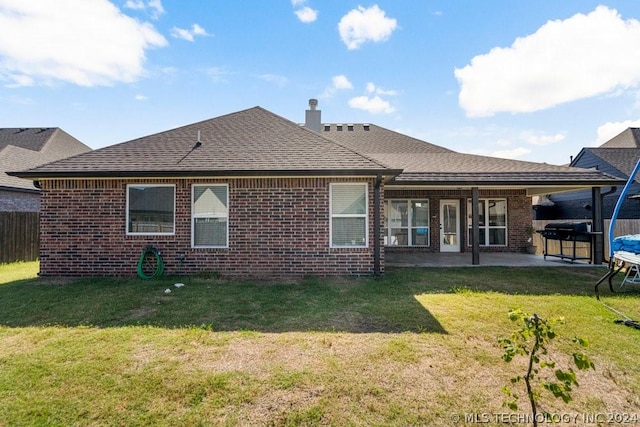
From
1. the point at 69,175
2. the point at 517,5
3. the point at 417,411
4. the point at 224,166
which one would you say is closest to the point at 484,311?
the point at 417,411

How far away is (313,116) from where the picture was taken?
14766 mm

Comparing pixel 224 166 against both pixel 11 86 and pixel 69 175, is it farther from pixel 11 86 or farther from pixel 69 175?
pixel 11 86

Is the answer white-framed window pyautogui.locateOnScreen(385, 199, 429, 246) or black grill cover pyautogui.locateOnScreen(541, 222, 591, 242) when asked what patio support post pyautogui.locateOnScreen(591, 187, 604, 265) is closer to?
black grill cover pyautogui.locateOnScreen(541, 222, 591, 242)

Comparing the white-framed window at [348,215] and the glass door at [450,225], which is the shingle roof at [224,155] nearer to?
the white-framed window at [348,215]

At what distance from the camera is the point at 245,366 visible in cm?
346

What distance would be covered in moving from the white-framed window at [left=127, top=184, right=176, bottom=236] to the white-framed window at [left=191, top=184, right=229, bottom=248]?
0.56m

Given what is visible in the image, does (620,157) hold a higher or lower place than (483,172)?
higher

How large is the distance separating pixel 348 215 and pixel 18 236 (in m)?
11.9

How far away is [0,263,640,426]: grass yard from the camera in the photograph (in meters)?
2.74

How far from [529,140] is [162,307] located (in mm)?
22775

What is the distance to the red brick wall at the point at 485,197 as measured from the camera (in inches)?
514

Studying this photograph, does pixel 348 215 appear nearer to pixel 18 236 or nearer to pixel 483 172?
pixel 483 172

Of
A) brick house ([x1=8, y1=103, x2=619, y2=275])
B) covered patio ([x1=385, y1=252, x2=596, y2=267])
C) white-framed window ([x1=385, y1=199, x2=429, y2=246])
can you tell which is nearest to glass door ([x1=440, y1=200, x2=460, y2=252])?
white-framed window ([x1=385, y1=199, x2=429, y2=246])

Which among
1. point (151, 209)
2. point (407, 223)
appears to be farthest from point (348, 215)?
point (407, 223)
